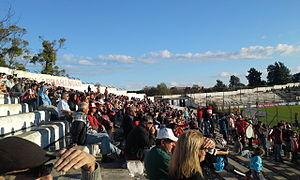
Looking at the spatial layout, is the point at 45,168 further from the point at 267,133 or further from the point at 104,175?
the point at 267,133

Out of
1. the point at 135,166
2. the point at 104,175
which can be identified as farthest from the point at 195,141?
the point at 135,166

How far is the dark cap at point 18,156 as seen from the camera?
1188 mm

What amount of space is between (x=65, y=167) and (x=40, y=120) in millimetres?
7649

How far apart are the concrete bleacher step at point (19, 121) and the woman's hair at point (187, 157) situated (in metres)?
4.97

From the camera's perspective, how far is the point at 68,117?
7922 millimetres

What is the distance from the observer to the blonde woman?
260 cm

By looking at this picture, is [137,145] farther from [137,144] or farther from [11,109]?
[11,109]

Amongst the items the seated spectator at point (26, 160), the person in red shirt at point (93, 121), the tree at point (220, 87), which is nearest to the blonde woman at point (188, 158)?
the seated spectator at point (26, 160)

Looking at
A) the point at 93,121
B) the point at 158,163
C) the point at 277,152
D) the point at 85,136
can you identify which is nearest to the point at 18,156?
the point at 158,163

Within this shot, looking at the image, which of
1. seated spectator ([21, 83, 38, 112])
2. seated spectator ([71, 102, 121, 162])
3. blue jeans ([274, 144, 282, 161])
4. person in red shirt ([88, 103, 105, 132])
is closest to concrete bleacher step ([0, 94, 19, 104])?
seated spectator ([21, 83, 38, 112])

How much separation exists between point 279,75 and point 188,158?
5338 inches

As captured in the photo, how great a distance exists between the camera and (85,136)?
17.8 feet

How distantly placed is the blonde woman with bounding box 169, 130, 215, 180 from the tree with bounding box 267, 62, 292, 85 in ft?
439

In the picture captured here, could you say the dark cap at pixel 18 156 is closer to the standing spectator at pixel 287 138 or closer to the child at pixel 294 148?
the child at pixel 294 148
